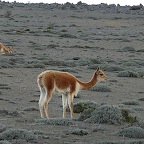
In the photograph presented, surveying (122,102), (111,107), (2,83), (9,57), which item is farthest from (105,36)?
(111,107)

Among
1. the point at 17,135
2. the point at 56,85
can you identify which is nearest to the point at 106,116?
the point at 56,85

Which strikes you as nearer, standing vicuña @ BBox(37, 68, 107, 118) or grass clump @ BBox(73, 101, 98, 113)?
standing vicuña @ BBox(37, 68, 107, 118)

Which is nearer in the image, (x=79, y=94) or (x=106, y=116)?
(x=106, y=116)

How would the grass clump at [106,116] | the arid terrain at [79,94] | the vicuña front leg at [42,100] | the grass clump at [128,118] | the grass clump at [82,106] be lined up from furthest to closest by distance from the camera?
the grass clump at [82,106] → the grass clump at [128,118] → the vicuña front leg at [42,100] → the grass clump at [106,116] → the arid terrain at [79,94]

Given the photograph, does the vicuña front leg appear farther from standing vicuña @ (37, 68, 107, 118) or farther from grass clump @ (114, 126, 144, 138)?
grass clump @ (114, 126, 144, 138)

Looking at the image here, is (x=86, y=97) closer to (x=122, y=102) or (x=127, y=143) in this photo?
(x=122, y=102)

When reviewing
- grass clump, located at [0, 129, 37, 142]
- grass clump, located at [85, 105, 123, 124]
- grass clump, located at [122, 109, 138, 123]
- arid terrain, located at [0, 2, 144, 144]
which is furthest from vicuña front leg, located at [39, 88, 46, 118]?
grass clump, located at [0, 129, 37, 142]

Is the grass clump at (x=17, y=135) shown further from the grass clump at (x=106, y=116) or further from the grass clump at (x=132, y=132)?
the grass clump at (x=106, y=116)

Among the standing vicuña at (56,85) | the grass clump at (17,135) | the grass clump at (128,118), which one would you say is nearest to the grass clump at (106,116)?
the grass clump at (128,118)

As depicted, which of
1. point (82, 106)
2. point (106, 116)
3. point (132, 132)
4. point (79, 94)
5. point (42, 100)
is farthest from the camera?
point (79, 94)

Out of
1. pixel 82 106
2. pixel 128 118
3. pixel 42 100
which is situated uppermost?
pixel 42 100

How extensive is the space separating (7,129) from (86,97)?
8030 mm

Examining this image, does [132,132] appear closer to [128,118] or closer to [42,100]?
[128,118]

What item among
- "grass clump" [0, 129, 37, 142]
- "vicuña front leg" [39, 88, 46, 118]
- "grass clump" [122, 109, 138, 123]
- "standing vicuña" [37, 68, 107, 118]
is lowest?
"grass clump" [122, 109, 138, 123]
